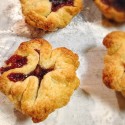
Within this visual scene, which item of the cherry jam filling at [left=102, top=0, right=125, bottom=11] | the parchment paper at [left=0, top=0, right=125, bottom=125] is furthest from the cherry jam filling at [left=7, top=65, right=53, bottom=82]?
the cherry jam filling at [left=102, top=0, right=125, bottom=11]

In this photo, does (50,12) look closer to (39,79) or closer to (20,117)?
(39,79)

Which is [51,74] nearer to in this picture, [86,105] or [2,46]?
[86,105]

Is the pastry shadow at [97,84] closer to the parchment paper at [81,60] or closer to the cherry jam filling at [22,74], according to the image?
the parchment paper at [81,60]

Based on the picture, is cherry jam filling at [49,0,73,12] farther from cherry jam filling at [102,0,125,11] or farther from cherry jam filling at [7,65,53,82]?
cherry jam filling at [7,65,53,82]

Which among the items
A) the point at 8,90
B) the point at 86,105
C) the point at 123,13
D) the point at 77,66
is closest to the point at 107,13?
the point at 123,13

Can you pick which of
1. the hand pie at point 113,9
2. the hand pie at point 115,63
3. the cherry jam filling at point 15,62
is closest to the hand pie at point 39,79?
the cherry jam filling at point 15,62

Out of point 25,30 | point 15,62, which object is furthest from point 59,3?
point 15,62
